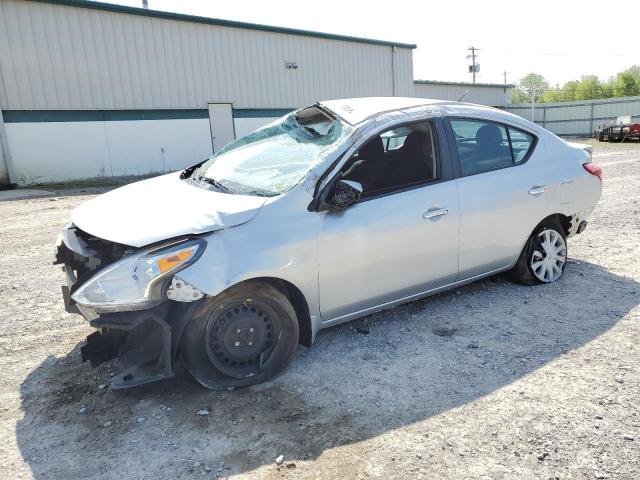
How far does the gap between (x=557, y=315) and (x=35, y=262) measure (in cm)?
565

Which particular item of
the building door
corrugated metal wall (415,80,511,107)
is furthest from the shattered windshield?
corrugated metal wall (415,80,511,107)

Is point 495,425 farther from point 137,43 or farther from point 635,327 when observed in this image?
point 137,43

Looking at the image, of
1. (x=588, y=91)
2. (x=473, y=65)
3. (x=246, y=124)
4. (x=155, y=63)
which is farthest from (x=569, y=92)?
(x=155, y=63)

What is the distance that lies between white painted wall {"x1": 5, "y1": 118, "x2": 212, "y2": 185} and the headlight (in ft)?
50.6

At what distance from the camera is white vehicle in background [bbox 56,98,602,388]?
2682 mm

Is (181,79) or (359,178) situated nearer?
(359,178)

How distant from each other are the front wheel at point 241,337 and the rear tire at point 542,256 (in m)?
2.42

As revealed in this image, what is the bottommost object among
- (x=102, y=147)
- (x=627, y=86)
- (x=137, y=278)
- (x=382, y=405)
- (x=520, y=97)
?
(x=382, y=405)

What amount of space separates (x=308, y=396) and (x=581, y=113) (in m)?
42.0

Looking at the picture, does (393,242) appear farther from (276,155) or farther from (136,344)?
(136,344)

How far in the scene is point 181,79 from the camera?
18.6 m

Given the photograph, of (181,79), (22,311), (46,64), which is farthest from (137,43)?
(22,311)

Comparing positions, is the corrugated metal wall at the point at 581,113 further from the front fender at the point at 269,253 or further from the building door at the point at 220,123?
the front fender at the point at 269,253

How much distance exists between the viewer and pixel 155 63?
17.9 m
